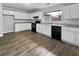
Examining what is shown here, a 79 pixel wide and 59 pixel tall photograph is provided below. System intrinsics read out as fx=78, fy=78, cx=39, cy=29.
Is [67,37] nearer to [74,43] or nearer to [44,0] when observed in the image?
[74,43]

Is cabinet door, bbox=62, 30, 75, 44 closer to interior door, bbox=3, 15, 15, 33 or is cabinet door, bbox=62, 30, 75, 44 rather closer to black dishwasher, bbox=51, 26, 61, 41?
black dishwasher, bbox=51, 26, 61, 41

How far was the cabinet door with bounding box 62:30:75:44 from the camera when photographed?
347cm

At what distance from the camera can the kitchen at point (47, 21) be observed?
3715mm

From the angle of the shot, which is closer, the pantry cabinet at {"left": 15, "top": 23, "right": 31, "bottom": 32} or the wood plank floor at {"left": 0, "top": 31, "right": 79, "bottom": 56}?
the wood plank floor at {"left": 0, "top": 31, "right": 79, "bottom": 56}

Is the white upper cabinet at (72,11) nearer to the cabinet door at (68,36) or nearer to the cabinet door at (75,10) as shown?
the cabinet door at (75,10)

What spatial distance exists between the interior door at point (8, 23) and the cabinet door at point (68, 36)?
4933 mm

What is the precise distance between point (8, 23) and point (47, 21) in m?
3.43

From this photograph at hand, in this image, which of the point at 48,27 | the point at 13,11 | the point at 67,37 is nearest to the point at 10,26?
the point at 13,11

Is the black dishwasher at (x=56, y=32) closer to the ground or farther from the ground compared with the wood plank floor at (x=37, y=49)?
farther from the ground

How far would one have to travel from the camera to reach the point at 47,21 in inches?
259

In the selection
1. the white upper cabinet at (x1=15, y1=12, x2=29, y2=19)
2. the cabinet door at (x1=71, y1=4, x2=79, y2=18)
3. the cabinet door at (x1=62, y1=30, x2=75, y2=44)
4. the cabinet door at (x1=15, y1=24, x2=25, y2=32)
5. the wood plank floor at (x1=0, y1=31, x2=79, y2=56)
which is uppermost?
the white upper cabinet at (x1=15, y1=12, x2=29, y2=19)

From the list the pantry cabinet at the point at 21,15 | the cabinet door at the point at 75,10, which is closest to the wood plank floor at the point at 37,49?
the cabinet door at the point at 75,10

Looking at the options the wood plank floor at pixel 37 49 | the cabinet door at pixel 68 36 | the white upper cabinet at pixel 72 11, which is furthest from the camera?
the white upper cabinet at pixel 72 11

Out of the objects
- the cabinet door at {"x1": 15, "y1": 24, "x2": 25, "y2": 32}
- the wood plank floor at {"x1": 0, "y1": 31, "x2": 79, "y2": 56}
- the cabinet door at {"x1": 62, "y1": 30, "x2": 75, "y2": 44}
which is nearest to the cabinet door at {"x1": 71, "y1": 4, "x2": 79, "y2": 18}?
the cabinet door at {"x1": 62, "y1": 30, "x2": 75, "y2": 44}
